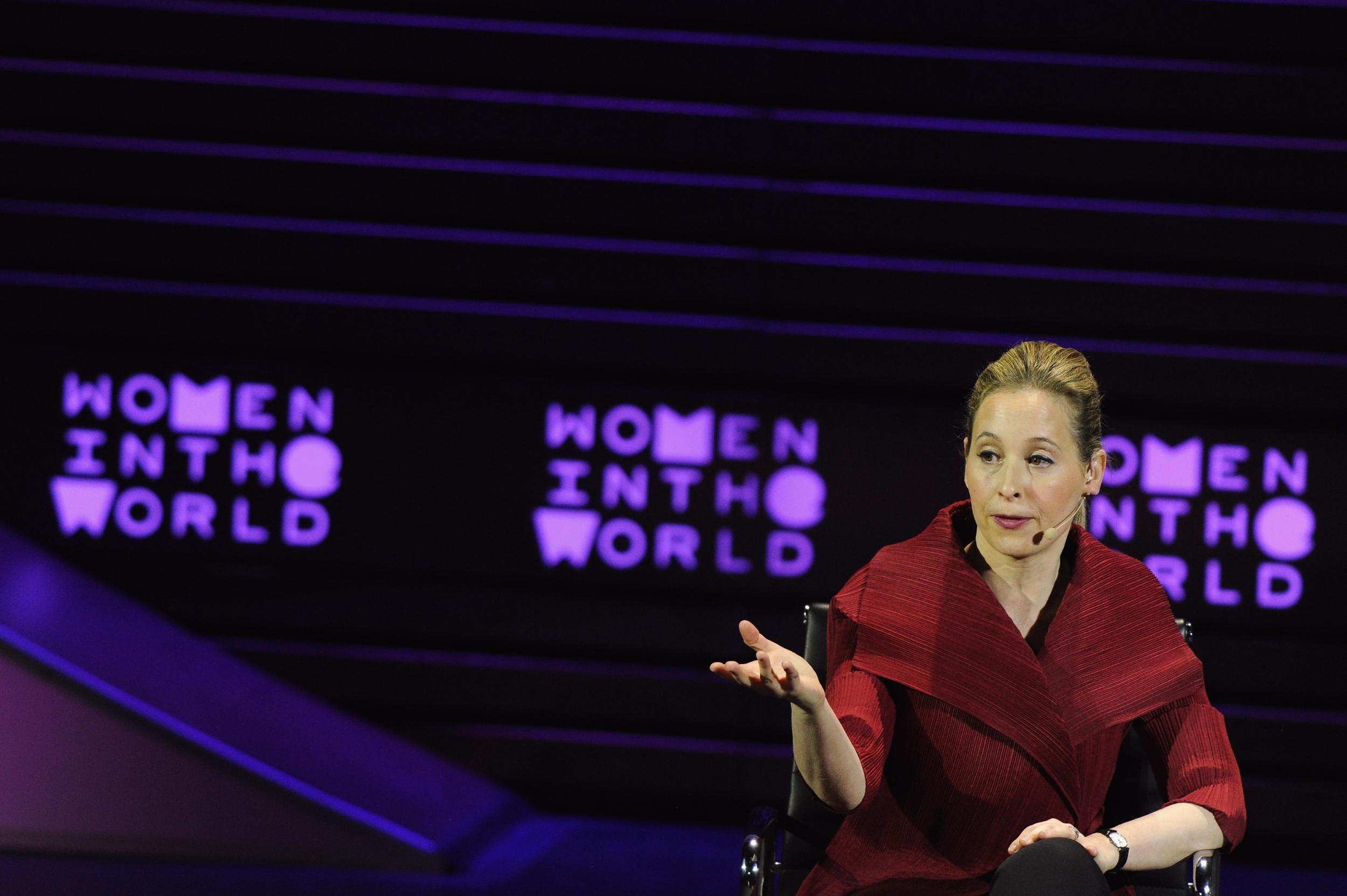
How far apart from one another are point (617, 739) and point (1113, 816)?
2060mm

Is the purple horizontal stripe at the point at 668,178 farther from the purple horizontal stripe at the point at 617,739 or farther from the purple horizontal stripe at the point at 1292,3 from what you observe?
the purple horizontal stripe at the point at 617,739

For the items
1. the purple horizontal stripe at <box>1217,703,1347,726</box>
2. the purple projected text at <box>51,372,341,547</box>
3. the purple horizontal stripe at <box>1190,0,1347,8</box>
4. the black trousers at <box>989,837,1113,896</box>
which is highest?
the purple horizontal stripe at <box>1190,0,1347,8</box>

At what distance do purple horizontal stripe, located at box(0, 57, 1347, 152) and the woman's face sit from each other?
2.17 metres

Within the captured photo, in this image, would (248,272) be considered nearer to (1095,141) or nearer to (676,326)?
(676,326)

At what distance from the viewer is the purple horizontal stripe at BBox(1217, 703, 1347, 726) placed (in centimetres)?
370

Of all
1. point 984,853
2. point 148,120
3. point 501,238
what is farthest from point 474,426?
point 984,853

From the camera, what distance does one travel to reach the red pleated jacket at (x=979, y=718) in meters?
1.74

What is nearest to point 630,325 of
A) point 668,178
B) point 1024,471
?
point 668,178

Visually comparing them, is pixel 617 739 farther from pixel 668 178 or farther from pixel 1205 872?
pixel 1205 872

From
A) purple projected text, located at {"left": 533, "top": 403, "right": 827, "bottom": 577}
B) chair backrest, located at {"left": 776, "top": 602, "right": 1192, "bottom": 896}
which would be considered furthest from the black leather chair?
purple projected text, located at {"left": 533, "top": 403, "right": 827, "bottom": 577}

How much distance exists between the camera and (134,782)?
10.0ft

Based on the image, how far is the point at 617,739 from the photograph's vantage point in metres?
3.85

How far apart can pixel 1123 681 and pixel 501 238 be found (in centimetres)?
252

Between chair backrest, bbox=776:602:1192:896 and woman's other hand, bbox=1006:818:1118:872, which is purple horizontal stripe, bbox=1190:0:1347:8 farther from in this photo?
woman's other hand, bbox=1006:818:1118:872
